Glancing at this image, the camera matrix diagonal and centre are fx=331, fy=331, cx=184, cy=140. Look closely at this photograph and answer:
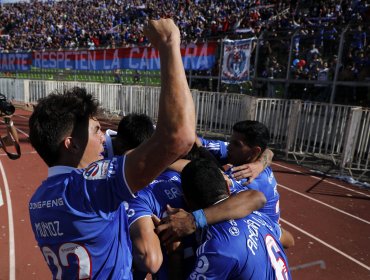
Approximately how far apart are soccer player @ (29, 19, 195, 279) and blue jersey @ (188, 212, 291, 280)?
0.36 m

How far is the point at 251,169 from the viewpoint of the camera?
259 centimetres

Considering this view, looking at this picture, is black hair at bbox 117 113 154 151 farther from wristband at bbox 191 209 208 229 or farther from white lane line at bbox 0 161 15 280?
white lane line at bbox 0 161 15 280

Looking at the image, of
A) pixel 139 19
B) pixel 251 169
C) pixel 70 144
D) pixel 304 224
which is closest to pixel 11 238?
pixel 251 169

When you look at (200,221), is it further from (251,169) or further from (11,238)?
(11,238)

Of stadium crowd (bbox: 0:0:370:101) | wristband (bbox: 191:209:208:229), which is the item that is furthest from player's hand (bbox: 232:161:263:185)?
stadium crowd (bbox: 0:0:370:101)

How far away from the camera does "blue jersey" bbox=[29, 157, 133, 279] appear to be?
121cm

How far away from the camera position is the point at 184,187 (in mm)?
1814

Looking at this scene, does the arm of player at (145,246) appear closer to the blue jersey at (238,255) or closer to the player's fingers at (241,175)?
the blue jersey at (238,255)

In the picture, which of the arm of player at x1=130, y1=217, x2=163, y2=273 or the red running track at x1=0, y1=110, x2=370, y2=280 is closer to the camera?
the arm of player at x1=130, y1=217, x2=163, y2=273

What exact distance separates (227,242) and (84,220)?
675 mm

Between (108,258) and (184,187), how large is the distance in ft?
1.94

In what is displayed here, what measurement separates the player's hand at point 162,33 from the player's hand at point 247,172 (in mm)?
1463

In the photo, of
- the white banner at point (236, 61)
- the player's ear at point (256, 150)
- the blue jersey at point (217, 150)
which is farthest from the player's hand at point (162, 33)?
the white banner at point (236, 61)

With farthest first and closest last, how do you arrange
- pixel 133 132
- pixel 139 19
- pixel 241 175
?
pixel 139 19 → pixel 241 175 → pixel 133 132
